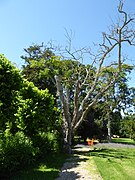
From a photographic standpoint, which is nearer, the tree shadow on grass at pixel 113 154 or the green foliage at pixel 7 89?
the green foliage at pixel 7 89

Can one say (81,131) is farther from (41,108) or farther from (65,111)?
(41,108)

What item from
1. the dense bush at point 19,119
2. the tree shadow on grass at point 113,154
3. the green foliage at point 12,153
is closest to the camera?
the green foliage at point 12,153

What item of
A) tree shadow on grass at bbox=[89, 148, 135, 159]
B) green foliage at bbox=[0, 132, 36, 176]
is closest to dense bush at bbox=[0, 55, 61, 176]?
green foliage at bbox=[0, 132, 36, 176]

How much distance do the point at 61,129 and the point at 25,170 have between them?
994 centimetres


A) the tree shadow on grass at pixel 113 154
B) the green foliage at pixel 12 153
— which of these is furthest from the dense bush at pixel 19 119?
the tree shadow on grass at pixel 113 154

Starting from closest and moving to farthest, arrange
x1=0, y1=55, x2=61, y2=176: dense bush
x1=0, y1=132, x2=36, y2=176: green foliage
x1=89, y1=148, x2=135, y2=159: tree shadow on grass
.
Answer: x1=0, y1=132, x2=36, y2=176: green foliage
x1=0, y1=55, x2=61, y2=176: dense bush
x1=89, y1=148, x2=135, y2=159: tree shadow on grass

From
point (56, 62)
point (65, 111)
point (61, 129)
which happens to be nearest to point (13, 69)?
point (65, 111)

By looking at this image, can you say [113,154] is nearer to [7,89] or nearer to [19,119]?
[19,119]

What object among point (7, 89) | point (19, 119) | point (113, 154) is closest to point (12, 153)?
point (7, 89)

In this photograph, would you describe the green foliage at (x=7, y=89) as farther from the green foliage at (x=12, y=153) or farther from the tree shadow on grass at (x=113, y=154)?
the tree shadow on grass at (x=113, y=154)

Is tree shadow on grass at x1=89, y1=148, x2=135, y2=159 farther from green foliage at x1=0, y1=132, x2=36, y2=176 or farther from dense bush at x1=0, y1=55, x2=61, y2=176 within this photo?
green foliage at x1=0, y1=132, x2=36, y2=176

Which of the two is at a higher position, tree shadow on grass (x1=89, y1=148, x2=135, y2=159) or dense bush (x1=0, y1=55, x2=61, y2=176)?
dense bush (x1=0, y1=55, x2=61, y2=176)

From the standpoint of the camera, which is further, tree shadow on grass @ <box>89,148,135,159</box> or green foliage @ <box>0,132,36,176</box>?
tree shadow on grass @ <box>89,148,135,159</box>

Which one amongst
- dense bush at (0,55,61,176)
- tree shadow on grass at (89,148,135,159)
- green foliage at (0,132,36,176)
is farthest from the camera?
tree shadow on grass at (89,148,135,159)
